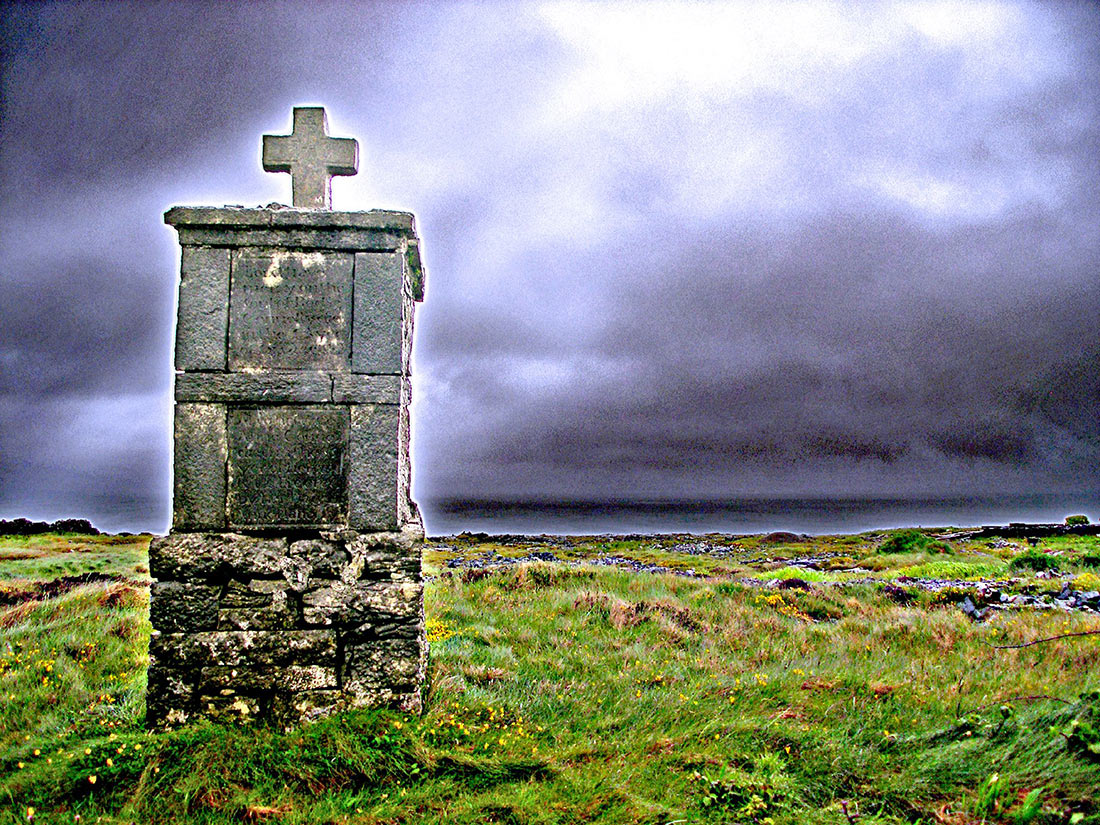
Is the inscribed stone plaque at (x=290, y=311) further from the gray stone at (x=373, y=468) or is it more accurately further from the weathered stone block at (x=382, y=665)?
the weathered stone block at (x=382, y=665)

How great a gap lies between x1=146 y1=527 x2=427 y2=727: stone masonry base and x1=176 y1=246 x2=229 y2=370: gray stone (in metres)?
1.59

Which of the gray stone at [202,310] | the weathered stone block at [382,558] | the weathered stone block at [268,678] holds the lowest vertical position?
the weathered stone block at [268,678]

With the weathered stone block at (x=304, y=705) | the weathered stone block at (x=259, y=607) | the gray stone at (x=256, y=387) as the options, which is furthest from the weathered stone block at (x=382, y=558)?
the gray stone at (x=256, y=387)

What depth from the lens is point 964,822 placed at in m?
4.24

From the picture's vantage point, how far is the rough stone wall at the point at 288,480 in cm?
572

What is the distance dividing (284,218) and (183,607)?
11.8 ft

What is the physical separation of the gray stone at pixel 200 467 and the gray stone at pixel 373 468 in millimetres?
1146

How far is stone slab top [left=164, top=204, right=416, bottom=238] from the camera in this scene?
20.1 ft

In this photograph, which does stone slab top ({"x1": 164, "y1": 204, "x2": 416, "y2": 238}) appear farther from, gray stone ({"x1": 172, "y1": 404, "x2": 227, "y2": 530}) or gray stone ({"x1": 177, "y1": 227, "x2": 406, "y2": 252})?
gray stone ({"x1": 172, "y1": 404, "x2": 227, "y2": 530})

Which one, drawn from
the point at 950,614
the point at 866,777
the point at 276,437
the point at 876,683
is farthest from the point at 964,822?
the point at 950,614

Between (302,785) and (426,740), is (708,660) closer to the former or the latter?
(426,740)

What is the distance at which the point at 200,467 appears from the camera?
5938 millimetres

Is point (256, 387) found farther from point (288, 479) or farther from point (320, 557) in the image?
point (320, 557)

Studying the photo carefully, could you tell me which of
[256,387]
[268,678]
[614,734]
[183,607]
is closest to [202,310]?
[256,387]
